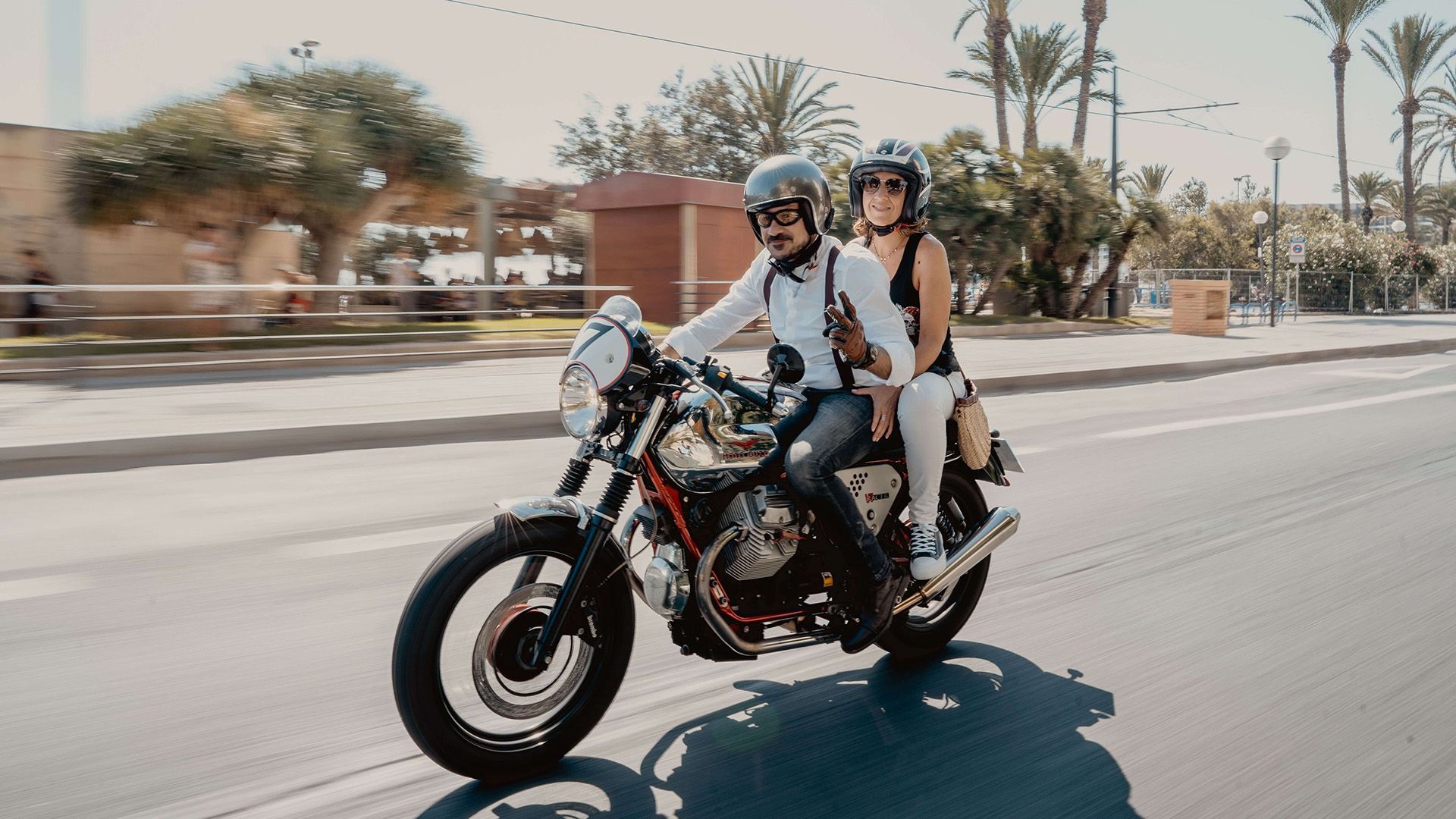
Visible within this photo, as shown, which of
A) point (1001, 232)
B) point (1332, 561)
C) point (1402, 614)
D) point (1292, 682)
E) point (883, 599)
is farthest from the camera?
point (1001, 232)

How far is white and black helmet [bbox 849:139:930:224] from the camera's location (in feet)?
13.0

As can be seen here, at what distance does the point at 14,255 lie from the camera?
18422 mm

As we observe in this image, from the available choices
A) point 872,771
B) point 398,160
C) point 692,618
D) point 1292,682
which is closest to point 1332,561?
point 1292,682

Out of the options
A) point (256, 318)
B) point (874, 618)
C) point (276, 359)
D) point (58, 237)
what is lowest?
point (874, 618)

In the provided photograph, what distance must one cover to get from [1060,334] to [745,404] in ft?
74.4

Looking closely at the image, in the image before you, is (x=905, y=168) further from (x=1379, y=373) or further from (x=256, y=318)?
(x=1379, y=373)

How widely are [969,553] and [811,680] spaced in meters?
0.72

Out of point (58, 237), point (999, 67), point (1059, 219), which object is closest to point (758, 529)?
point (58, 237)

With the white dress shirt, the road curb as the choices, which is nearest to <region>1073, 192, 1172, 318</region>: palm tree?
the road curb

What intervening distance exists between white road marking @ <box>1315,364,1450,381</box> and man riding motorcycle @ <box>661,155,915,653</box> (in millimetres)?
14606

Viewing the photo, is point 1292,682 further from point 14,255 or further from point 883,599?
point 14,255

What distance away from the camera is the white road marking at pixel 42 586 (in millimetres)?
4812

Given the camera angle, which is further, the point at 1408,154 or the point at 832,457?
the point at 1408,154

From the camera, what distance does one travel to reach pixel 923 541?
12.6 feet
